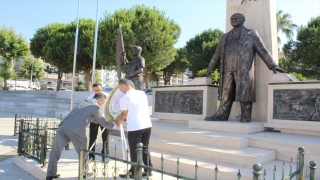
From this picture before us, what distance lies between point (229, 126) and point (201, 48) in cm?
3097

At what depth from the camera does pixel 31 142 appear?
19.3 ft

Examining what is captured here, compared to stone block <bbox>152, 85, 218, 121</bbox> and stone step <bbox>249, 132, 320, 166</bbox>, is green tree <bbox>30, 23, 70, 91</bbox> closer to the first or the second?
stone block <bbox>152, 85, 218, 121</bbox>

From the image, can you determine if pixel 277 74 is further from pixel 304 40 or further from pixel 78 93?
pixel 304 40

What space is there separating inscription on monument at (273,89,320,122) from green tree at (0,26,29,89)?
28684 millimetres

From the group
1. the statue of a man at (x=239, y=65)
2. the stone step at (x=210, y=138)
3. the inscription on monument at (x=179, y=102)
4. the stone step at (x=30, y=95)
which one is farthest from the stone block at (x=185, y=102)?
the stone step at (x=30, y=95)

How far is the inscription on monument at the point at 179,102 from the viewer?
8180mm

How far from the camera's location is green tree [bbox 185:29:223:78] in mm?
33969

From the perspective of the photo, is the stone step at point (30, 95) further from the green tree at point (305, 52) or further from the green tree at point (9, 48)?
the green tree at point (305, 52)

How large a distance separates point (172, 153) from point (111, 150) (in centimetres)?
161

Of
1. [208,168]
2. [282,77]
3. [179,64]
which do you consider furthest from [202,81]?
[179,64]

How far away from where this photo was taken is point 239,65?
276 inches

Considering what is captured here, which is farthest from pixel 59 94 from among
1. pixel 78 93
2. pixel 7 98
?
pixel 7 98

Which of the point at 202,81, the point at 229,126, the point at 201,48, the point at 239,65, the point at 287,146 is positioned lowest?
the point at 287,146

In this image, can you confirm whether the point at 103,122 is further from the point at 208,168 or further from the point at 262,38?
the point at 262,38
